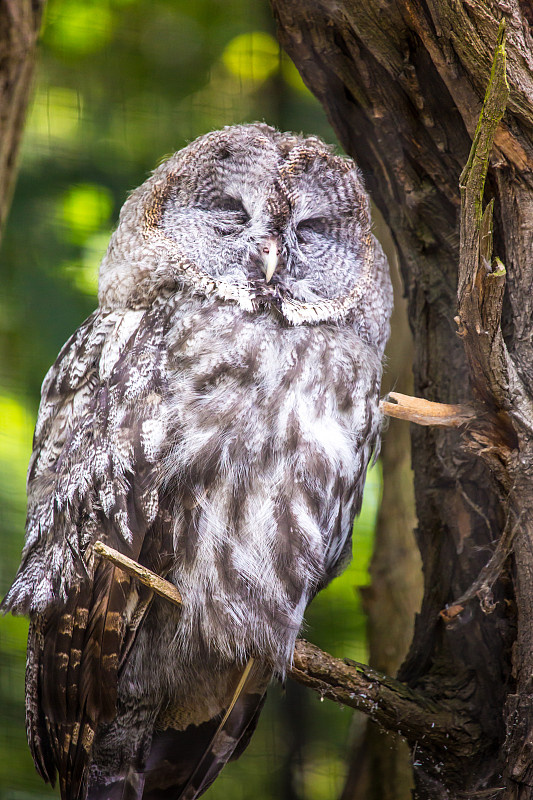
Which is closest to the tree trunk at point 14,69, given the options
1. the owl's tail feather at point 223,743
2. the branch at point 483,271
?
the branch at point 483,271

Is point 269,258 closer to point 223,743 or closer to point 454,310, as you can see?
point 454,310

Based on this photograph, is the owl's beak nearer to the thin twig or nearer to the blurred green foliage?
the thin twig

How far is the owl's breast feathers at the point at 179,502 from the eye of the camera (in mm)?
1675

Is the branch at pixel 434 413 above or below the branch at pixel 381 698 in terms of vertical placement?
above

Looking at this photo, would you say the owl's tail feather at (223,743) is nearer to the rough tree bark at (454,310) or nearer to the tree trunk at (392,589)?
the rough tree bark at (454,310)

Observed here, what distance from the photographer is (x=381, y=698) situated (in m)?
1.71

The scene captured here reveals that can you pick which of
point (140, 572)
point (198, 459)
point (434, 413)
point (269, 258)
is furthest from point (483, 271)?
point (140, 572)

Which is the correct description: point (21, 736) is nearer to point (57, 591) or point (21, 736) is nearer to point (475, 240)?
point (57, 591)

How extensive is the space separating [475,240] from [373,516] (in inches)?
69.3

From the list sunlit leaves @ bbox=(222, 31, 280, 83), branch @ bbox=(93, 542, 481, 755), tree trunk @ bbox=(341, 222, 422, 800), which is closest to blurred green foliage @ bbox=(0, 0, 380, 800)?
→ sunlit leaves @ bbox=(222, 31, 280, 83)

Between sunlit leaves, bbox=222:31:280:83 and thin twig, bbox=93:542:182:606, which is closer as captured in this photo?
thin twig, bbox=93:542:182:606

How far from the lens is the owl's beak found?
1.76 m

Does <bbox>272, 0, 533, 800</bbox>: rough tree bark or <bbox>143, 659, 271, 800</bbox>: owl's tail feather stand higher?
<bbox>272, 0, 533, 800</bbox>: rough tree bark

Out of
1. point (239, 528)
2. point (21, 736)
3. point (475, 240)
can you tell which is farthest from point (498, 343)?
point (21, 736)
